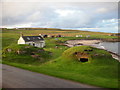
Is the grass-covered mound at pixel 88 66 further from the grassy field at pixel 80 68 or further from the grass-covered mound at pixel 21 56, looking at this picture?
the grass-covered mound at pixel 21 56

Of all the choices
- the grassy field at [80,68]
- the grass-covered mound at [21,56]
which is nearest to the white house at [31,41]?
the grass-covered mound at [21,56]

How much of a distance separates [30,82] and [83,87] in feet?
22.7

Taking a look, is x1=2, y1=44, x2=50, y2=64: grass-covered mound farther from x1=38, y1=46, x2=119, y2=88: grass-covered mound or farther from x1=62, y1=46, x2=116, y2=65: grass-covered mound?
x1=62, y1=46, x2=116, y2=65: grass-covered mound

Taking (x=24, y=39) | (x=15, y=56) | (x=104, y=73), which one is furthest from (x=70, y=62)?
(x=24, y=39)

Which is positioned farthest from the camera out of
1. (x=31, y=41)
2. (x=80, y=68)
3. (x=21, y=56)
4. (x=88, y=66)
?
(x=31, y=41)

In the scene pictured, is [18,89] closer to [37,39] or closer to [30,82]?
[30,82]

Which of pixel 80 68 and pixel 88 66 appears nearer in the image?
pixel 80 68

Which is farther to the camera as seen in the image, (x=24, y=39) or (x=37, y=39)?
(x=37, y=39)

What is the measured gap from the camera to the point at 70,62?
1272 inches

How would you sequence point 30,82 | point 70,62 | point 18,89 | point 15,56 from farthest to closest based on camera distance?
1. point 15,56
2. point 70,62
3. point 30,82
4. point 18,89

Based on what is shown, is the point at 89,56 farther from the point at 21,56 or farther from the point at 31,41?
the point at 31,41

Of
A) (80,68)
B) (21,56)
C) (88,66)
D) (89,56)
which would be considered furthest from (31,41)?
(88,66)

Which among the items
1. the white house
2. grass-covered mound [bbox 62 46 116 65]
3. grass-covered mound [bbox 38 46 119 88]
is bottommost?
grass-covered mound [bbox 38 46 119 88]

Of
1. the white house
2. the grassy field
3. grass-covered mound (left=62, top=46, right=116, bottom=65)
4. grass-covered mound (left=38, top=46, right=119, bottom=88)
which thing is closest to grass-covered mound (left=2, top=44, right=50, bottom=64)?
the grassy field
